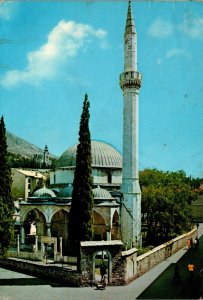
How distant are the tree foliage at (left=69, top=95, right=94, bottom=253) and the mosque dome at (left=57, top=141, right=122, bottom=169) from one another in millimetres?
7732

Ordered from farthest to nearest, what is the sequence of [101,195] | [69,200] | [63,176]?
A: [63,176] → [101,195] → [69,200]

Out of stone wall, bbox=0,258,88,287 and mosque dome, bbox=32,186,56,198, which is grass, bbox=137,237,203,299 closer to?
stone wall, bbox=0,258,88,287

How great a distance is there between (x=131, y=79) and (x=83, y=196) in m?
8.34

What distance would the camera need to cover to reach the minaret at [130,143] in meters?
21.2

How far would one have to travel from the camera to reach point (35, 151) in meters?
89.3

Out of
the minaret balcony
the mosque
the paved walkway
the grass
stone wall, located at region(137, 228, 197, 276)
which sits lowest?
the paved walkway

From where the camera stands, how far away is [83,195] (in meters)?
16.7

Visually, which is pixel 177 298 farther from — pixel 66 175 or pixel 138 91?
pixel 66 175

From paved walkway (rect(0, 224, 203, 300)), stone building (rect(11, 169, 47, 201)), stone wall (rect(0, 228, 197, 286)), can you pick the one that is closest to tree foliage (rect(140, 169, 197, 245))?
stone wall (rect(0, 228, 197, 286))

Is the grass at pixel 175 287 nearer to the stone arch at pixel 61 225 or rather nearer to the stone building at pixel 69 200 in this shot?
the stone building at pixel 69 200

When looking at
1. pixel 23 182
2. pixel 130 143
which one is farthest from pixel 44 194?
pixel 23 182

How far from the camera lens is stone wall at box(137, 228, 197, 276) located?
1434cm

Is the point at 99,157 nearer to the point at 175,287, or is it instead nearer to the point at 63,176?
the point at 63,176

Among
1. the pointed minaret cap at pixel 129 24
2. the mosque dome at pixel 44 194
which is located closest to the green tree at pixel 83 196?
the mosque dome at pixel 44 194
